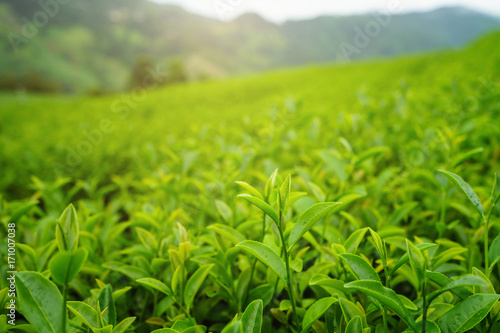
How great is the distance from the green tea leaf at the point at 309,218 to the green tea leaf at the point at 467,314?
35 centimetres

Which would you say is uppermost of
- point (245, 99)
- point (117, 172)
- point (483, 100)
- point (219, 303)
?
point (245, 99)

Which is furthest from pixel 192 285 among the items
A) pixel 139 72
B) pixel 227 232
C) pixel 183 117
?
pixel 139 72

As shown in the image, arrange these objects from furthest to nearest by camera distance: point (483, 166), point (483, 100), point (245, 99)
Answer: point (245, 99) → point (483, 100) → point (483, 166)

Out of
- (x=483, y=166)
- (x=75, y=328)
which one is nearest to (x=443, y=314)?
(x=75, y=328)

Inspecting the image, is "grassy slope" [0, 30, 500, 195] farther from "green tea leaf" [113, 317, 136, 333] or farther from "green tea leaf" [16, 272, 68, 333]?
"green tea leaf" [16, 272, 68, 333]

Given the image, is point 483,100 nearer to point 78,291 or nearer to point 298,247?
point 298,247

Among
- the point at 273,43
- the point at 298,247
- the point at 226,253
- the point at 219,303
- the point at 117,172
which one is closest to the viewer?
the point at 226,253

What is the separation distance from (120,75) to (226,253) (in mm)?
89791

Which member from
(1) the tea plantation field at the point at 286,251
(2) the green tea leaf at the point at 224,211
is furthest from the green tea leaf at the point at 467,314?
(2) the green tea leaf at the point at 224,211

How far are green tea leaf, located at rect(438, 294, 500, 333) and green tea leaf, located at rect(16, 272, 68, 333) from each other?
0.87m

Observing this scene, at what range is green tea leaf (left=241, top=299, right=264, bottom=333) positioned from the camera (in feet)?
2.20

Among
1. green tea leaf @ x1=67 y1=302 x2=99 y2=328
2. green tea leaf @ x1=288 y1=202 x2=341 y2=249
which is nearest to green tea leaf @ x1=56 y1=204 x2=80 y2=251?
green tea leaf @ x1=67 y1=302 x2=99 y2=328

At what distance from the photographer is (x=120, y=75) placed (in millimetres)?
79688

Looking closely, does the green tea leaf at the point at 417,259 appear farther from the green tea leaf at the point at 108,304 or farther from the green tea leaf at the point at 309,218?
the green tea leaf at the point at 108,304
